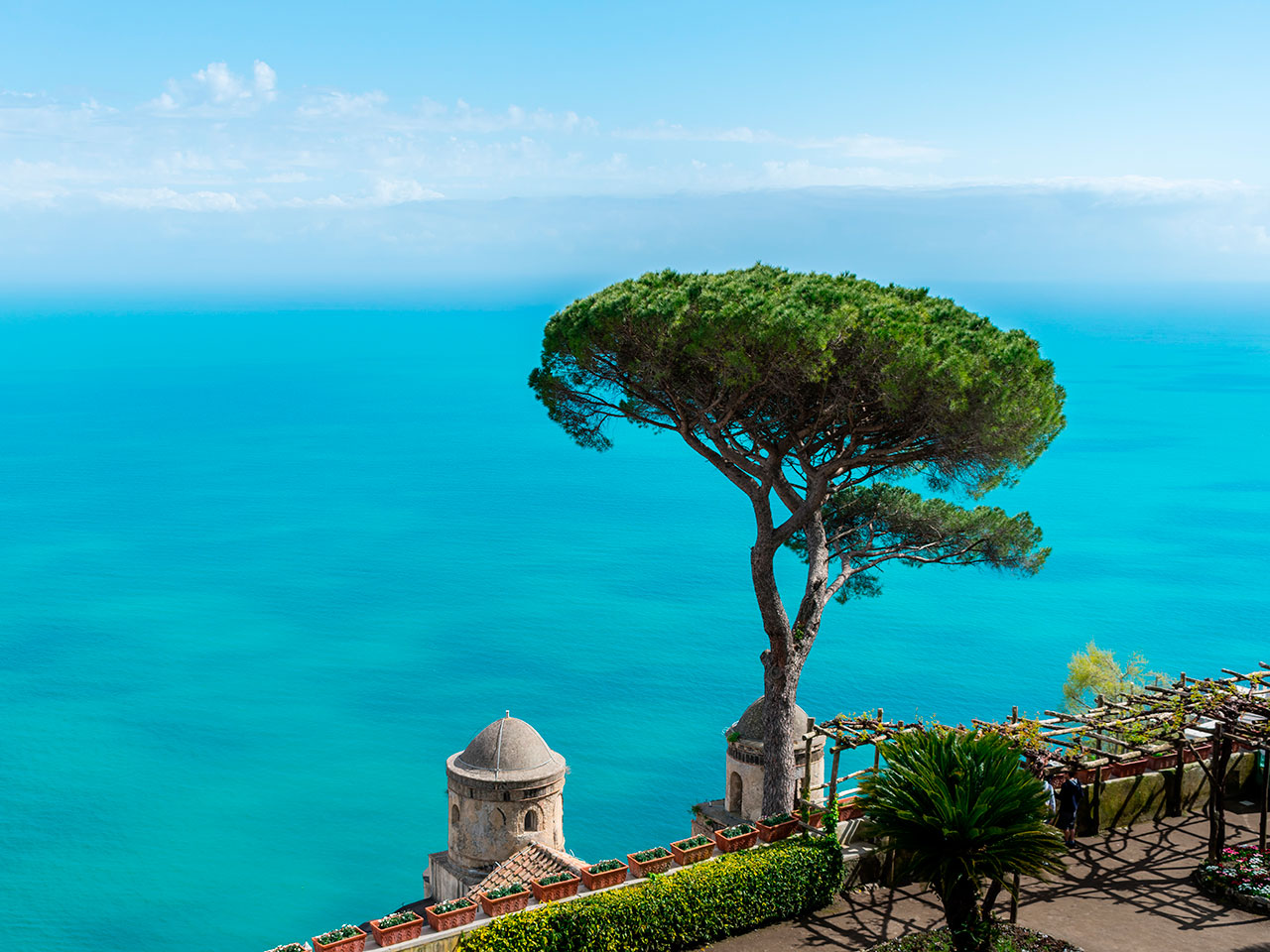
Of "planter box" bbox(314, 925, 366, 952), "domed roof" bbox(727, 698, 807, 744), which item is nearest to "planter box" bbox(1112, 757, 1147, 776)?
"domed roof" bbox(727, 698, 807, 744)

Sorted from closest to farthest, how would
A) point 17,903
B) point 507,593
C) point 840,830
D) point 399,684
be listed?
1. point 840,830
2. point 17,903
3. point 399,684
4. point 507,593

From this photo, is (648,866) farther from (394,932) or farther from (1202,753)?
(1202,753)

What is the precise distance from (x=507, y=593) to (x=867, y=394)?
231ft

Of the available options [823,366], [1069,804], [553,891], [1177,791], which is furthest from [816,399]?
[553,891]

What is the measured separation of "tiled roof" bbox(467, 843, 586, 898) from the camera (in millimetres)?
22983

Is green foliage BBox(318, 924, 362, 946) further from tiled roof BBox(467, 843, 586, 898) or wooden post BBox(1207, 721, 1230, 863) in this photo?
wooden post BBox(1207, 721, 1230, 863)

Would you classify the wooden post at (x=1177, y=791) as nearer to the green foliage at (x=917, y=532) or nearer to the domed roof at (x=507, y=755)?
the green foliage at (x=917, y=532)

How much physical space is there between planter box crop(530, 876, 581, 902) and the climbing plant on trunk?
654 centimetres

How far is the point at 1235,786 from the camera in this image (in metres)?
20.2

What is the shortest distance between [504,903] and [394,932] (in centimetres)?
141

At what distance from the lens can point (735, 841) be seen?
17.1 meters

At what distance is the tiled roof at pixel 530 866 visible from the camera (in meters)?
23.0

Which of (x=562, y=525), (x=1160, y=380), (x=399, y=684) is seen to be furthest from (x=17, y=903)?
(x=1160, y=380)

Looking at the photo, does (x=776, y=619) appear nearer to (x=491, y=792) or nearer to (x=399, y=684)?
(x=491, y=792)
